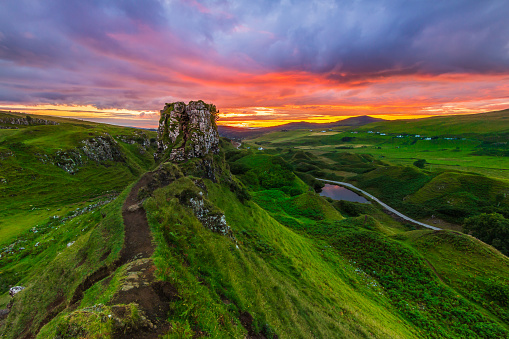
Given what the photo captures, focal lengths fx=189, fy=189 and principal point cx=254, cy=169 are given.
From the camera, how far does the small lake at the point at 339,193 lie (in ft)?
354

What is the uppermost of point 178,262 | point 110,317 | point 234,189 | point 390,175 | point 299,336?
point 110,317

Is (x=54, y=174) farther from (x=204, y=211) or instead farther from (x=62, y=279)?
(x=204, y=211)

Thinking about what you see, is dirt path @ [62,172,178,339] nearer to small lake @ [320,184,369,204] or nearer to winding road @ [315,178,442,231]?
winding road @ [315,178,442,231]

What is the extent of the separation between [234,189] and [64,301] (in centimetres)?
3166

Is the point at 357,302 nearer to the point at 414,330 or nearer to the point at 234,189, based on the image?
the point at 414,330

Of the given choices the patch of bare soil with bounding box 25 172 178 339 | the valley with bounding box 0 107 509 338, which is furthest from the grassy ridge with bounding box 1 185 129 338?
the patch of bare soil with bounding box 25 172 178 339

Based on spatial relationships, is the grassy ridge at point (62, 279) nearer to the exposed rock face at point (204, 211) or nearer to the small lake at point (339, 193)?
the exposed rock face at point (204, 211)

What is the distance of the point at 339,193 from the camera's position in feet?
380

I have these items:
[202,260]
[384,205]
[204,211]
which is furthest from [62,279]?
[384,205]

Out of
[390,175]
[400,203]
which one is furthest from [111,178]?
[390,175]

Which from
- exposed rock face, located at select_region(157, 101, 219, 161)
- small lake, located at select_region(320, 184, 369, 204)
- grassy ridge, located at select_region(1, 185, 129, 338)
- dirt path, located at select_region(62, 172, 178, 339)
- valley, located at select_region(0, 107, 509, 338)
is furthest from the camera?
small lake, located at select_region(320, 184, 369, 204)

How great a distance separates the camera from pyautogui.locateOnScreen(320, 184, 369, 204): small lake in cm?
10789

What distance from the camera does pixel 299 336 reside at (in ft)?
46.9

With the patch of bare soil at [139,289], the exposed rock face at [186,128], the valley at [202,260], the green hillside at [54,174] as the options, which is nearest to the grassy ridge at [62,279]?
the valley at [202,260]
